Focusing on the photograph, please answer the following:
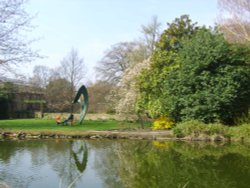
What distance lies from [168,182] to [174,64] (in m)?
16.4

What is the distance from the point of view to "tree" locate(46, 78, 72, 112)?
47344 millimetres

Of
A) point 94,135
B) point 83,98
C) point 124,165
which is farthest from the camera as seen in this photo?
point 83,98

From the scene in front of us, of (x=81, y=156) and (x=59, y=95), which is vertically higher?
(x=59, y=95)

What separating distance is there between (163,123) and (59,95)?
2637 cm

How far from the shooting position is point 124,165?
11820 mm

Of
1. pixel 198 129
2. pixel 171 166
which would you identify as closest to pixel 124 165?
pixel 171 166

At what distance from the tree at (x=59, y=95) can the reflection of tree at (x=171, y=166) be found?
31.4 meters

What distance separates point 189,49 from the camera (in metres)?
23.0

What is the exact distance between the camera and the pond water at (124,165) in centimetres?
938

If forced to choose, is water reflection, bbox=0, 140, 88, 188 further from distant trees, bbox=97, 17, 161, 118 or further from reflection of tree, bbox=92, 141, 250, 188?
distant trees, bbox=97, 17, 161, 118

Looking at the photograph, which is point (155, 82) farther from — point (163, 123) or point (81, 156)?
point (81, 156)

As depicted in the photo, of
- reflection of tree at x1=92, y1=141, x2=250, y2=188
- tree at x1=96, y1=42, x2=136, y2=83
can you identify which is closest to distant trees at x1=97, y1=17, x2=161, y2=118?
tree at x1=96, y1=42, x2=136, y2=83

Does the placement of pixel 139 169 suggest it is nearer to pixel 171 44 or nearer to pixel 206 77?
pixel 206 77

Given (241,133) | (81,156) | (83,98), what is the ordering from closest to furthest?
(81,156), (241,133), (83,98)
